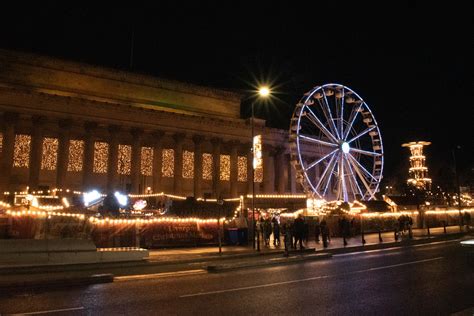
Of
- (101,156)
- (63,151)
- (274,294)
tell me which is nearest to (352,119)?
(101,156)

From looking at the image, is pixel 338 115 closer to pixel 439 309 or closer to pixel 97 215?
pixel 97 215

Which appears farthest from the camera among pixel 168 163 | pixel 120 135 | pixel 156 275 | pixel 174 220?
pixel 168 163

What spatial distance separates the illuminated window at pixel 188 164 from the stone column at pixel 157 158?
4.92m

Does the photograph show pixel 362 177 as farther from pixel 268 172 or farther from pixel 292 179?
pixel 292 179

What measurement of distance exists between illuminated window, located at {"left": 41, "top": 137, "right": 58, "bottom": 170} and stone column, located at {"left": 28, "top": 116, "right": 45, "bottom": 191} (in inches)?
105

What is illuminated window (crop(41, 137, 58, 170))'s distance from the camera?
45.7m

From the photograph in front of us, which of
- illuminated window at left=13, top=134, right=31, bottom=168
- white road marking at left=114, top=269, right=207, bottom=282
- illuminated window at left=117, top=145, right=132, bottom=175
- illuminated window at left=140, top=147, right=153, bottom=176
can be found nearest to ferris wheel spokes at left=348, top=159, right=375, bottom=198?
illuminated window at left=140, top=147, right=153, bottom=176

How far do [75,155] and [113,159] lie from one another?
451cm

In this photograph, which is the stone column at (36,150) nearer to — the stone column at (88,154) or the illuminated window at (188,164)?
the stone column at (88,154)

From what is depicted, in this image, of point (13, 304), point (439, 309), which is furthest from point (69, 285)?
point (439, 309)

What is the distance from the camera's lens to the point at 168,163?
53.1m

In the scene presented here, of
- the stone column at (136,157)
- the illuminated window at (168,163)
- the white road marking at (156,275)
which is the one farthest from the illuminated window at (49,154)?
the white road marking at (156,275)

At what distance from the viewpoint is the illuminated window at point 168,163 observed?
173 ft

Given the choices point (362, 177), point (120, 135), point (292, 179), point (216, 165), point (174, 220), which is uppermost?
point (120, 135)
